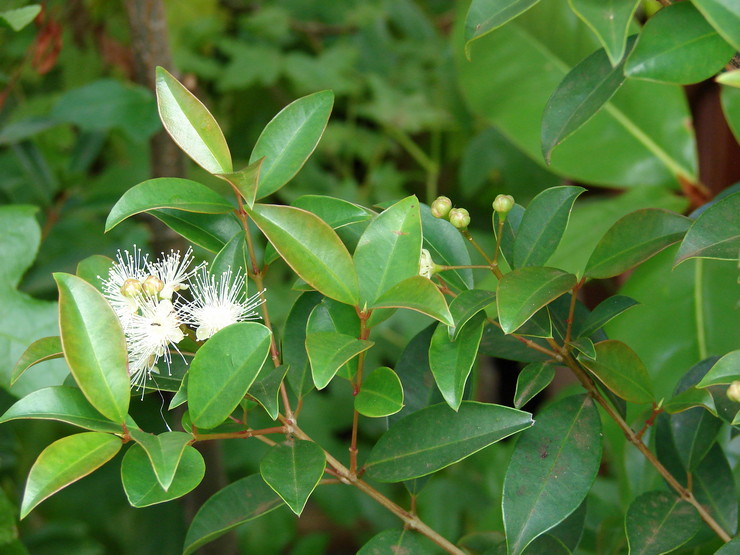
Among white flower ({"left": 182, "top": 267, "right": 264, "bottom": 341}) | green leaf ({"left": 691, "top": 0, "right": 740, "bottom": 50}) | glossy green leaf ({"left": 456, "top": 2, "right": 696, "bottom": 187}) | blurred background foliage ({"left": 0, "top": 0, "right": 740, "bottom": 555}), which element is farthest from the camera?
glossy green leaf ({"left": 456, "top": 2, "right": 696, "bottom": 187})

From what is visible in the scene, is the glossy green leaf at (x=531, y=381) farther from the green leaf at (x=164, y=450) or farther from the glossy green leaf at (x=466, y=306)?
the green leaf at (x=164, y=450)

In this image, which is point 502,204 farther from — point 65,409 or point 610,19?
point 65,409

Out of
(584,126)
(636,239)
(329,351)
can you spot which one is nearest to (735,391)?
(636,239)

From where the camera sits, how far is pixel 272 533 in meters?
1.38

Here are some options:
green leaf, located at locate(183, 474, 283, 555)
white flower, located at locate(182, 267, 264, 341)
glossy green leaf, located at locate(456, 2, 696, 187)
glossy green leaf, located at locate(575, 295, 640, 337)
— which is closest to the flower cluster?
white flower, located at locate(182, 267, 264, 341)

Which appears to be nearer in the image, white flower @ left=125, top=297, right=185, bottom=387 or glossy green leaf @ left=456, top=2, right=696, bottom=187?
white flower @ left=125, top=297, right=185, bottom=387

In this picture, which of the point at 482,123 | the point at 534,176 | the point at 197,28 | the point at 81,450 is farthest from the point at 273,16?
the point at 81,450

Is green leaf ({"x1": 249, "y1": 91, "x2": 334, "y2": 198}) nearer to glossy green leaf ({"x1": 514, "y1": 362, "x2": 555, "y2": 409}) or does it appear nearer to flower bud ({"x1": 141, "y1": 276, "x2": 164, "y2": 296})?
flower bud ({"x1": 141, "y1": 276, "x2": 164, "y2": 296})

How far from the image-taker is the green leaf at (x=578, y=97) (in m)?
0.45

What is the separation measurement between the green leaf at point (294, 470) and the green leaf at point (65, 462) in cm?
9

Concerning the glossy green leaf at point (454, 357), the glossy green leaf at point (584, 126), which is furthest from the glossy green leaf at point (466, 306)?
the glossy green leaf at point (584, 126)

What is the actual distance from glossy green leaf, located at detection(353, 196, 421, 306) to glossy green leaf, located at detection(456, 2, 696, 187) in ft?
2.12

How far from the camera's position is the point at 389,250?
437 millimetres

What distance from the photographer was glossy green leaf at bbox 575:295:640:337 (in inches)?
18.3
